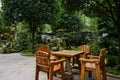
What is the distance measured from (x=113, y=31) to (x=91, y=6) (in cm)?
262

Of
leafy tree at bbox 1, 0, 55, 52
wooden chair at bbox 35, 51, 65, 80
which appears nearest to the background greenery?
leafy tree at bbox 1, 0, 55, 52

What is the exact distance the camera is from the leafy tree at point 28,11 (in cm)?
952

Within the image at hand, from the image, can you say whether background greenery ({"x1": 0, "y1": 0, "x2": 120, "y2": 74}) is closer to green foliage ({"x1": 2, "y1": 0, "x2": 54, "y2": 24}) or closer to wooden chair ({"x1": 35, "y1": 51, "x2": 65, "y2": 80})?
green foliage ({"x1": 2, "y1": 0, "x2": 54, "y2": 24})

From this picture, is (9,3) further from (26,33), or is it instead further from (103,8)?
(103,8)

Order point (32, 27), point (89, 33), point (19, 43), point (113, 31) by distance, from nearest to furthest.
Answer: point (113, 31), point (32, 27), point (19, 43), point (89, 33)

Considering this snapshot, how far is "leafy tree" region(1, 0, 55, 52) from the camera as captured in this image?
31.2 feet

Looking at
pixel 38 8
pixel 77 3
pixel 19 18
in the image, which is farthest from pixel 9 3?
pixel 77 3

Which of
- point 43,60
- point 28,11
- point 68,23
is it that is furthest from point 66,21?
point 43,60

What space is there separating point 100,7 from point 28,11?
5100 mm

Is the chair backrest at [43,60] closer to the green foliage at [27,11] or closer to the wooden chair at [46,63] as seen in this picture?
the wooden chair at [46,63]

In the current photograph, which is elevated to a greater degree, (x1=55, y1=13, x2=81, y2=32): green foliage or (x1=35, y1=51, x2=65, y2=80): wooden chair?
(x1=55, y1=13, x2=81, y2=32): green foliage

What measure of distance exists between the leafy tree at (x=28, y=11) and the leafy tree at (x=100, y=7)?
13.5 ft

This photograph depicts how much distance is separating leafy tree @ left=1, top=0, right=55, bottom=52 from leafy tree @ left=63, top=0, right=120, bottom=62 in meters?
4.11

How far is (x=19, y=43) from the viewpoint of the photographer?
13.1m
